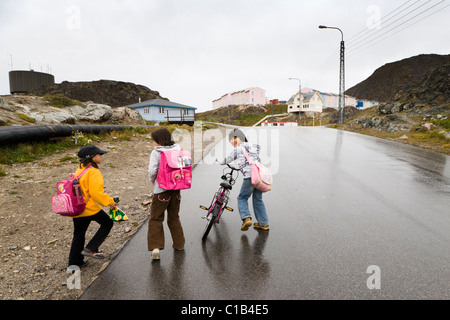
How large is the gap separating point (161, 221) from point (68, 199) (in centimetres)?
121

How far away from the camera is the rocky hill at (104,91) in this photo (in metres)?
84.8

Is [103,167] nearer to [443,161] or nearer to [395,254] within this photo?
[395,254]

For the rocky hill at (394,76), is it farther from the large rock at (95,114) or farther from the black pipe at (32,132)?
the black pipe at (32,132)

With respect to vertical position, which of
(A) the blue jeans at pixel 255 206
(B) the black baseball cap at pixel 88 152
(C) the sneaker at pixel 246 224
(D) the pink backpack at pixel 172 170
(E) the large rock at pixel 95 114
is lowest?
(C) the sneaker at pixel 246 224

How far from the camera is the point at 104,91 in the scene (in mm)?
92188

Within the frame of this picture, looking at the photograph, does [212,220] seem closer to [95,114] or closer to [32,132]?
[32,132]

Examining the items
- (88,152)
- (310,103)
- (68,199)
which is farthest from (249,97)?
(68,199)

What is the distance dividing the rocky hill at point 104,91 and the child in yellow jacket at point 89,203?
290 feet

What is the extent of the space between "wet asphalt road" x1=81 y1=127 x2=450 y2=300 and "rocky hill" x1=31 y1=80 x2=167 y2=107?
290 ft

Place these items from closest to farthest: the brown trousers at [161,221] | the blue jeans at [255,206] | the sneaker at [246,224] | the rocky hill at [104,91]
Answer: the brown trousers at [161,221]
the sneaker at [246,224]
the blue jeans at [255,206]
the rocky hill at [104,91]

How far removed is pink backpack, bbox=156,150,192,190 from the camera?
354 cm

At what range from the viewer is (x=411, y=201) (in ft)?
19.0

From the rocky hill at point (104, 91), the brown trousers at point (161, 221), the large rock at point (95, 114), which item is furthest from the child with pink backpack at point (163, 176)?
the rocky hill at point (104, 91)

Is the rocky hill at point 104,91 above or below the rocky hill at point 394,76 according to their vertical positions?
below
